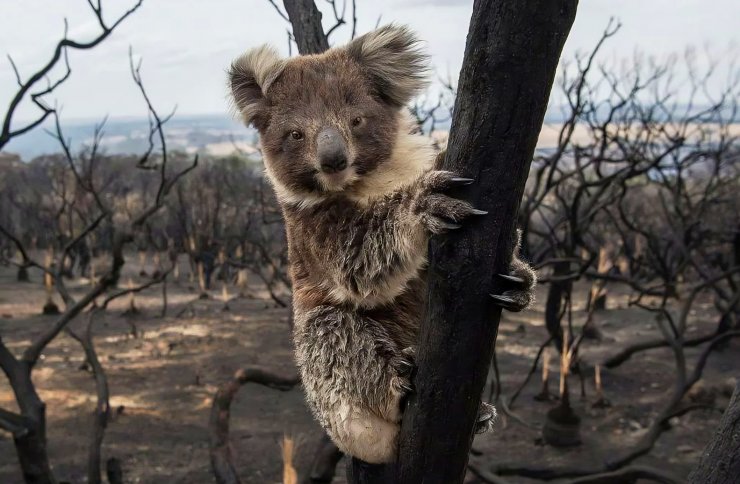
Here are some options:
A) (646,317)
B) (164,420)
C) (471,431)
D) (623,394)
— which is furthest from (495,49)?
(646,317)

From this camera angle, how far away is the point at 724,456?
2002mm

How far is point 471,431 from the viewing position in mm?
1938

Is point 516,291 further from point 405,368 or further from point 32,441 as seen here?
point 32,441

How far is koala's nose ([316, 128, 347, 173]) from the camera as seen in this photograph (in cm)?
226

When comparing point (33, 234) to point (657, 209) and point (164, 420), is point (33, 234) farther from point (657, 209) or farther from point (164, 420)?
point (657, 209)

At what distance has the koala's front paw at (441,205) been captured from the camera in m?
1.64

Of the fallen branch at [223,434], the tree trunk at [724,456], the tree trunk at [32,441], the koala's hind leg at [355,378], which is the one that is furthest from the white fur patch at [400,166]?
the tree trunk at [32,441]

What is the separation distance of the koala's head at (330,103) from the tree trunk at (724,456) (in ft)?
4.49

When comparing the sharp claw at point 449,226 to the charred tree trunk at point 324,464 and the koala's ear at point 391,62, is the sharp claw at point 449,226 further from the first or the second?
the charred tree trunk at point 324,464

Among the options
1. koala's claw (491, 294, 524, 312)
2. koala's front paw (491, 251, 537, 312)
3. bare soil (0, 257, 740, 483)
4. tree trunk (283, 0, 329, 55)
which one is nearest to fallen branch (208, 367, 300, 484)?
bare soil (0, 257, 740, 483)

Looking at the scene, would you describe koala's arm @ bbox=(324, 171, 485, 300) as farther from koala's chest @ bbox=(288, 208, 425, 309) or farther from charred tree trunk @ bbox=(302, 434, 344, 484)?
charred tree trunk @ bbox=(302, 434, 344, 484)

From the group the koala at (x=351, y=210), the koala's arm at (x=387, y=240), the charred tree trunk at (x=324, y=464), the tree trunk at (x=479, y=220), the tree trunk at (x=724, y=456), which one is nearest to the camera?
the tree trunk at (x=479, y=220)

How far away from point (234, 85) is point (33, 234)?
22.9m

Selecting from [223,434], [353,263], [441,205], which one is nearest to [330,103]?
[353,263]
